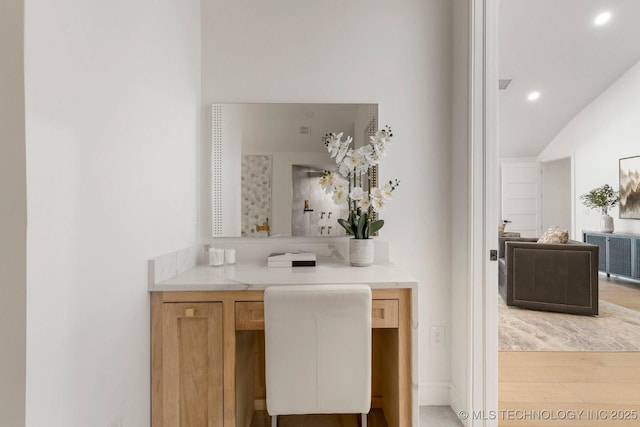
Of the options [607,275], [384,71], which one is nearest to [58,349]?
[384,71]

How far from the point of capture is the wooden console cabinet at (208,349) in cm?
153

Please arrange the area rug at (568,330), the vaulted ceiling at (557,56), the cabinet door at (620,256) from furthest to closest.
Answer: the cabinet door at (620,256), the vaulted ceiling at (557,56), the area rug at (568,330)

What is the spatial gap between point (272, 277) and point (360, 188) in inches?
29.2

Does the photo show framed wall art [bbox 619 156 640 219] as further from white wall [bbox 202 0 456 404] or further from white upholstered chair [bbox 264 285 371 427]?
white upholstered chair [bbox 264 285 371 427]

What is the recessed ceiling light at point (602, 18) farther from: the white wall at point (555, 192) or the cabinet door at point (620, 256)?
the white wall at point (555, 192)

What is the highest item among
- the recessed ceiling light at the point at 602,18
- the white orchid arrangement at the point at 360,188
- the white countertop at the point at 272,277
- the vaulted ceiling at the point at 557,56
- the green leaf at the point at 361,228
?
the recessed ceiling light at the point at 602,18

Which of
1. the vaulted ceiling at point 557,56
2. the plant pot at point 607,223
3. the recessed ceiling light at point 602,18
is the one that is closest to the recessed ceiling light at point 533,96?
the vaulted ceiling at point 557,56

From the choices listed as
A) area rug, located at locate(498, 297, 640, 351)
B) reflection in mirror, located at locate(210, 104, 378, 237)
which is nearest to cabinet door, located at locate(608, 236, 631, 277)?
area rug, located at locate(498, 297, 640, 351)

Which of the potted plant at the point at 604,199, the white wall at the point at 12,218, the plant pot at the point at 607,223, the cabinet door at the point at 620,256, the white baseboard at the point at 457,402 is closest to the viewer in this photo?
the white wall at the point at 12,218

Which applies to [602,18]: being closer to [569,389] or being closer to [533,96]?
[533,96]

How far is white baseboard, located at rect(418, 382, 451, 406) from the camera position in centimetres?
215

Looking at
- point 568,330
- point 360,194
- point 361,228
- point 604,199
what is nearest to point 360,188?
point 360,194

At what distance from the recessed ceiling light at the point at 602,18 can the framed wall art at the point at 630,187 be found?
2144mm

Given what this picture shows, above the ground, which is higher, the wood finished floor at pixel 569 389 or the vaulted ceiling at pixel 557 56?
the vaulted ceiling at pixel 557 56
